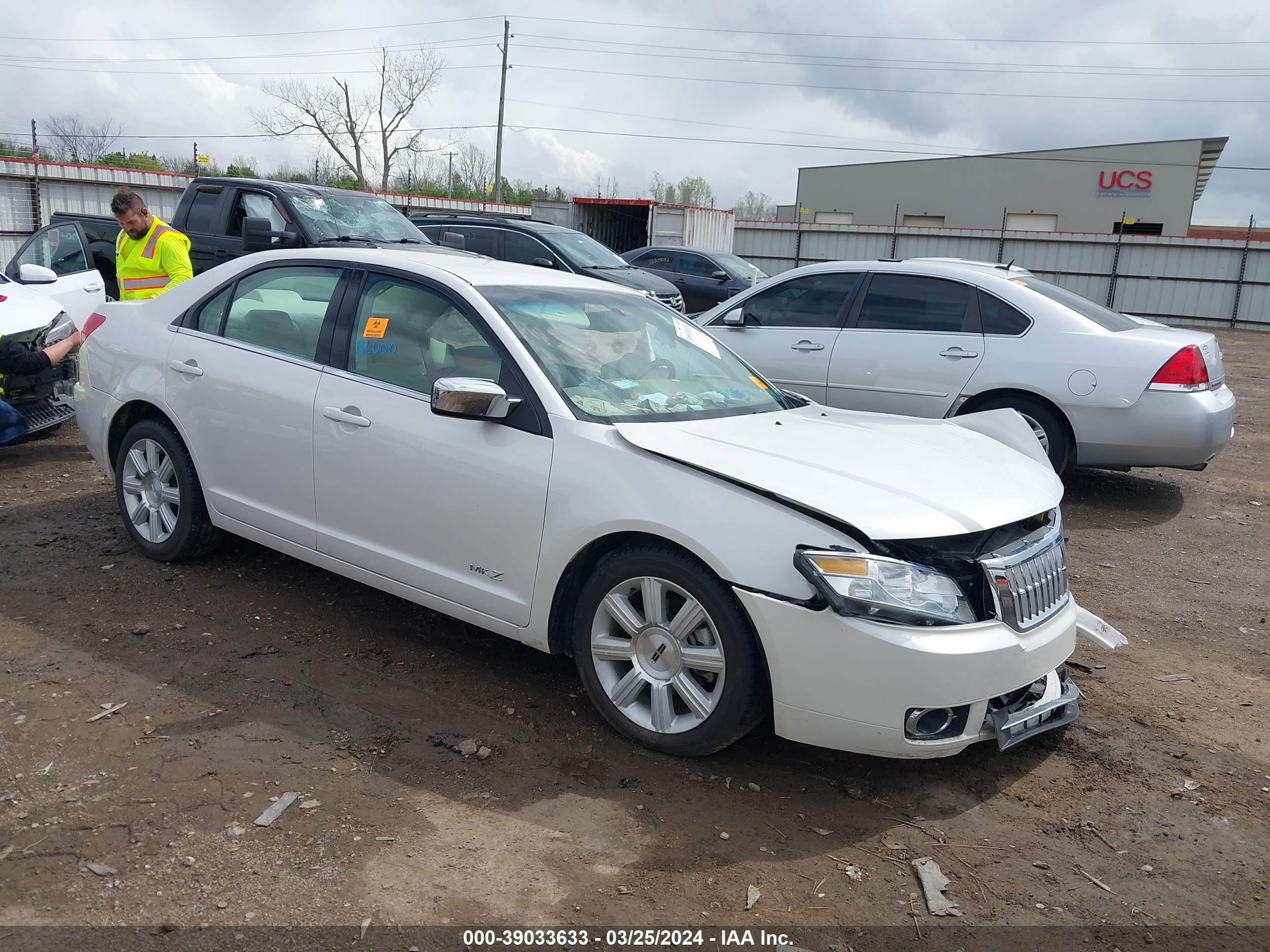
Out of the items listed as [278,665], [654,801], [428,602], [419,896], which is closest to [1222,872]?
[654,801]

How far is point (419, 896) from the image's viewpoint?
2766 millimetres

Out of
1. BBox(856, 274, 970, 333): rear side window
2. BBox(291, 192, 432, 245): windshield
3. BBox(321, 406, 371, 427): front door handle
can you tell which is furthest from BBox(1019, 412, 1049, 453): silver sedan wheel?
BBox(291, 192, 432, 245): windshield

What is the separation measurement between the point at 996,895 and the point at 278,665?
2.85 meters

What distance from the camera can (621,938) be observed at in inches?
104

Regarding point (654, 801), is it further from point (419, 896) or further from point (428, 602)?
point (428, 602)

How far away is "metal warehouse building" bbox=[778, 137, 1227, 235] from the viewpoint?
40.6 meters

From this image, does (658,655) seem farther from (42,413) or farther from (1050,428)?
(42,413)

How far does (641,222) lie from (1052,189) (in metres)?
23.5

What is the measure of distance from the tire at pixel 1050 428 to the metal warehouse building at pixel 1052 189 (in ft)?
110

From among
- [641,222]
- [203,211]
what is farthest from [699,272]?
[203,211]

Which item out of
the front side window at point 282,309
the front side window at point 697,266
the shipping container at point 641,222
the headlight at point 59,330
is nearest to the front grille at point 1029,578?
the front side window at point 282,309

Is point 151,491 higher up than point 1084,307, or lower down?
lower down

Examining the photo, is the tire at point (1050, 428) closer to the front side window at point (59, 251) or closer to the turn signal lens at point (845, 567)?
the turn signal lens at point (845, 567)

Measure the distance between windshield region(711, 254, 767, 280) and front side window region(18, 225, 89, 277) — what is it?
36.8 feet
